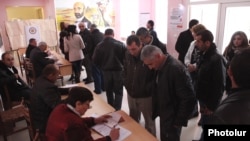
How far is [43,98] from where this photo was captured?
6.86 feet

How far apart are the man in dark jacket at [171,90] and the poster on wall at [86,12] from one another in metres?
6.57

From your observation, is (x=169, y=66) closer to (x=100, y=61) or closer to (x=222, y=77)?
(x=222, y=77)

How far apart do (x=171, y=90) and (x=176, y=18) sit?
400 cm

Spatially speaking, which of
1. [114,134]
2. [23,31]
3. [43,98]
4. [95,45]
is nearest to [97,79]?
[95,45]

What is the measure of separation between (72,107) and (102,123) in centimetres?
57

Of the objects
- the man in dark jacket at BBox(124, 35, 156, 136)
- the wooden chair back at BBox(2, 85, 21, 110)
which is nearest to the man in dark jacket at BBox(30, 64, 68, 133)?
the man in dark jacket at BBox(124, 35, 156, 136)

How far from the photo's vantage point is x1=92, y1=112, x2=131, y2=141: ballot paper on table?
178 centimetres

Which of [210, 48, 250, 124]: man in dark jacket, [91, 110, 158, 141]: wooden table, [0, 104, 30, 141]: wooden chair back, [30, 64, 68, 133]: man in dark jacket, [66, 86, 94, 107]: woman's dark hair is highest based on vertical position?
[210, 48, 250, 124]: man in dark jacket

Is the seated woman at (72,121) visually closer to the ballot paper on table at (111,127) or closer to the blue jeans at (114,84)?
the ballot paper on table at (111,127)

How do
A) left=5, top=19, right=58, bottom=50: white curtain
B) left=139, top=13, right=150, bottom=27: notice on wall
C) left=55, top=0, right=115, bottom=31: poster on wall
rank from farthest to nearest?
left=55, top=0, right=115, bottom=31: poster on wall → left=139, top=13, right=150, bottom=27: notice on wall → left=5, top=19, right=58, bottom=50: white curtain

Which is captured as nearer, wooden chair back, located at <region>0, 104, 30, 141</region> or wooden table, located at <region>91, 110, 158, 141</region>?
wooden table, located at <region>91, 110, 158, 141</region>

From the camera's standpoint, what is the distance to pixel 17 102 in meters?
3.32

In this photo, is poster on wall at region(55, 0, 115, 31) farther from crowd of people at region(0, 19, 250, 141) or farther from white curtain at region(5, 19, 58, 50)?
crowd of people at region(0, 19, 250, 141)

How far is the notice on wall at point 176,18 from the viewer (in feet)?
17.2
